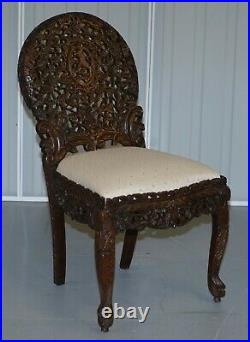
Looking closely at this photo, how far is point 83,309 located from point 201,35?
6.35 ft

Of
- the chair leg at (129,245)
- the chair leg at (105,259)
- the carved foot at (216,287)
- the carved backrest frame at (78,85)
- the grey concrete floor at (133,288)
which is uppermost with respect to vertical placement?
the carved backrest frame at (78,85)

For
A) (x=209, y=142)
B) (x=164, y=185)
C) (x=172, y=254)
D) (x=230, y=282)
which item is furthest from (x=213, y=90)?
(x=164, y=185)

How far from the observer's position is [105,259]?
204 centimetres

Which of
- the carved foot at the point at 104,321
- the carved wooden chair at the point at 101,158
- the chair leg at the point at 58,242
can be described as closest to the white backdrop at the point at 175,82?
the carved wooden chair at the point at 101,158

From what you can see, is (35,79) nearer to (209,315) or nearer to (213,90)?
(209,315)

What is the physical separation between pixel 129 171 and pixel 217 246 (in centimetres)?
44

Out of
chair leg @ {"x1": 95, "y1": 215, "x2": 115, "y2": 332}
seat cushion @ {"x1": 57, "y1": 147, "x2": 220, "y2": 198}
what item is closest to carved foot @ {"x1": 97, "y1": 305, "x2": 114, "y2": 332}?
chair leg @ {"x1": 95, "y1": 215, "x2": 115, "y2": 332}

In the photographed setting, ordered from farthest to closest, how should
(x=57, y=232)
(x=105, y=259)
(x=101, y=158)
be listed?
(x=57, y=232)
(x=101, y=158)
(x=105, y=259)

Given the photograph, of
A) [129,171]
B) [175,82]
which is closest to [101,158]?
[129,171]

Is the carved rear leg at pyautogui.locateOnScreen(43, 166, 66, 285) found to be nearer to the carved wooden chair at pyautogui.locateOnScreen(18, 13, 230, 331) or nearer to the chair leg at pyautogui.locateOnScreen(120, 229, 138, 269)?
the carved wooden chair at pyautogui.locateOnScreen(18, 13, 230, 331)

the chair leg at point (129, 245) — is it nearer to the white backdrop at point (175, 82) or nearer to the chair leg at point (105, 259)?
the chair leg at point (105, 259)

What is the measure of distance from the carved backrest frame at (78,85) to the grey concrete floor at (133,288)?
0.50 metres

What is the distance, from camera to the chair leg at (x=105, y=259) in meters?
2.02

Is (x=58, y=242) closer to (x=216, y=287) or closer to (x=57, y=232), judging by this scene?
(x=57, y=232)
